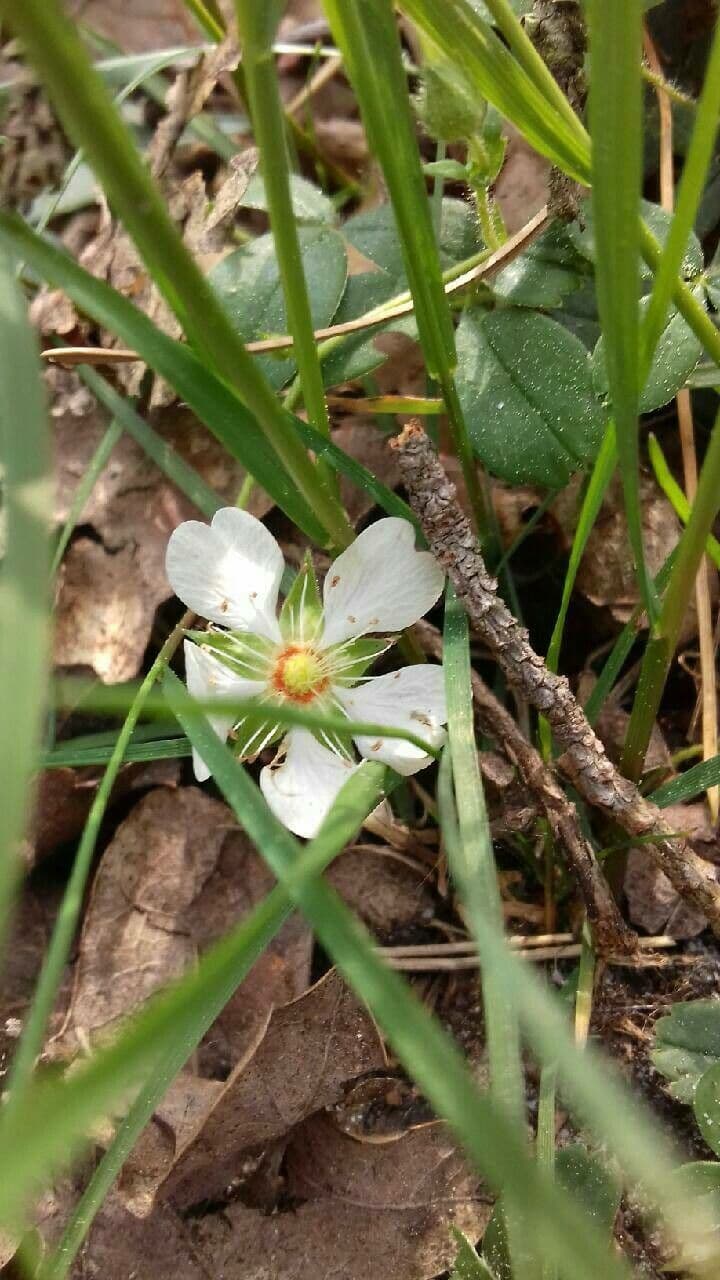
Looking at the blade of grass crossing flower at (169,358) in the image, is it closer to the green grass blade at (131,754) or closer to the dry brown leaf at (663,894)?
the green grass blade at (131,754)

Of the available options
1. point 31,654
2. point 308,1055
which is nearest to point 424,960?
point 308,1055

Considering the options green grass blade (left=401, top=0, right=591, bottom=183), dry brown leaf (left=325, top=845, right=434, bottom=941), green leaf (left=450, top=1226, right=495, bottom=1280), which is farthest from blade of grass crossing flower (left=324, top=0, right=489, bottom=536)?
green leaf (left=450, top=1226, right=495, bottom=1280)

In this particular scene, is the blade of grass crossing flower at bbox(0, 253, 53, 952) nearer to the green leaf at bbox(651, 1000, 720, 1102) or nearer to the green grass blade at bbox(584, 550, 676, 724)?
the green grass blade at bbox(584, 550, 676, 724)

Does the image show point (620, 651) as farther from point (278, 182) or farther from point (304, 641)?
point (278, 182)

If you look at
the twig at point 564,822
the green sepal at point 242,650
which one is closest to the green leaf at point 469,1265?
the twig at point 564,822

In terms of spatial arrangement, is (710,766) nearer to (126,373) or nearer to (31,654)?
(31,654)

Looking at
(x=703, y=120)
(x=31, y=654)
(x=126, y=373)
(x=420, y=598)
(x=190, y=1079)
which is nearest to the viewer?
(x=31, y=654)
